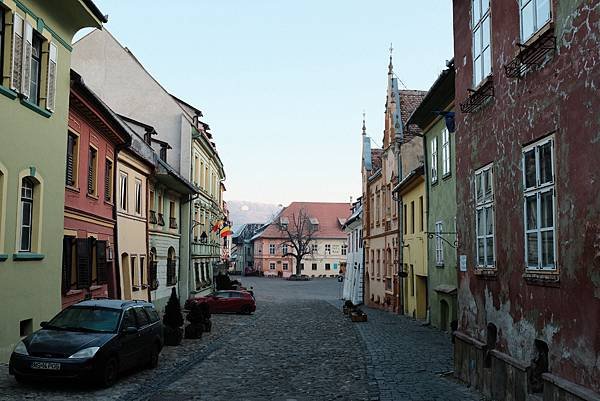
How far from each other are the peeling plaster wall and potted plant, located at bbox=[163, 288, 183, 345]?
399 inches

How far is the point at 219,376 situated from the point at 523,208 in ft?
25.7

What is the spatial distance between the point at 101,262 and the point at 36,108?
712 cm

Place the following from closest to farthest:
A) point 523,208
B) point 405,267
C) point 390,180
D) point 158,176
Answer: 1. point 523,208
2. point 158,176
3. point 405,267
4. point 390,180

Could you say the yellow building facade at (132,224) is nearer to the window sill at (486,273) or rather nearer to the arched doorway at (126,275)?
the arched doorway at (126,275)

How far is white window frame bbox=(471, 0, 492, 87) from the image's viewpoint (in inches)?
432

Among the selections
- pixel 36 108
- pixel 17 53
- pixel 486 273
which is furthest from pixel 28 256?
A: pixel 486 273

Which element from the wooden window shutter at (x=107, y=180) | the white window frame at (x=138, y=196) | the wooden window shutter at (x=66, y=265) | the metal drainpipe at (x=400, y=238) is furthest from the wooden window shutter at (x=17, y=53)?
the metal drainpipe at (x=400, y=238)

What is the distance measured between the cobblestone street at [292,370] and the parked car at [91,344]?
357mm

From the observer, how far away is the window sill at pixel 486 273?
35.1 ft

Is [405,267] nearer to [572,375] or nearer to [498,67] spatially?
[498,67]

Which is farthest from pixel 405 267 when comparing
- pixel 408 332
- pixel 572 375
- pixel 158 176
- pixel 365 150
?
pixel 572 375

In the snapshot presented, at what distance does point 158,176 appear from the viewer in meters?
28.3

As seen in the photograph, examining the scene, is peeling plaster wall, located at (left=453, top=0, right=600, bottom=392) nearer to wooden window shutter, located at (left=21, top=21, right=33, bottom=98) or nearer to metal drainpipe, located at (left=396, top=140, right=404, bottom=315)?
wooden window shutter, located at (left=21, top=21, right=33, bottom=98)

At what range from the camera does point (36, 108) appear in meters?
13.9
